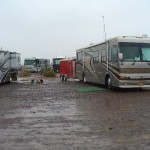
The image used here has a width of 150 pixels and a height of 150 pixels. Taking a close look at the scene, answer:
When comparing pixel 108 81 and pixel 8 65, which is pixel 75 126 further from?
pixel 8 65

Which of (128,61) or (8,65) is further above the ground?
(128,61)

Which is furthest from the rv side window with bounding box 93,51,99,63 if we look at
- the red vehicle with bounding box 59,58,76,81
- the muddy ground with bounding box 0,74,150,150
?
the muddy ground with bounding box 0,74,150,150

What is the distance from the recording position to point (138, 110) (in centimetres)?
1271

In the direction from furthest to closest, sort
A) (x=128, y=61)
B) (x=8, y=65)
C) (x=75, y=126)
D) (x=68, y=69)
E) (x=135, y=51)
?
(x=68, y=69)
(x=8, y=65)
(x=135, y=51)
(x=128, y=61)
(x=75, y=126)

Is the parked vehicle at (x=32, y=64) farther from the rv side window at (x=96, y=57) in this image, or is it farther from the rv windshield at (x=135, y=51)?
the rv windshield at (x=135, y=51)

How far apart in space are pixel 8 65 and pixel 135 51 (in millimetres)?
14222

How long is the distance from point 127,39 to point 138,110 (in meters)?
8.06

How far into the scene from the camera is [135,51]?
795 inches

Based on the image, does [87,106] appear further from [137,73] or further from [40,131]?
[137,73]

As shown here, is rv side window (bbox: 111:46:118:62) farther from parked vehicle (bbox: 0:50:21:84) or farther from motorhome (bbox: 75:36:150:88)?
parked vehicle (bbox: 0:50:21:84)

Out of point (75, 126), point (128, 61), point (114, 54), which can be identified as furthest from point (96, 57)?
point (75, 126)

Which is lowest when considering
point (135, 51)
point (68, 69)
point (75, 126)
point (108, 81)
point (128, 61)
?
point (75, 126)

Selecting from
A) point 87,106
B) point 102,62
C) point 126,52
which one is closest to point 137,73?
point 126,52

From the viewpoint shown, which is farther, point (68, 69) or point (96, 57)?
point (68, 69)
